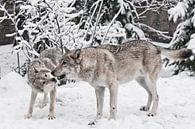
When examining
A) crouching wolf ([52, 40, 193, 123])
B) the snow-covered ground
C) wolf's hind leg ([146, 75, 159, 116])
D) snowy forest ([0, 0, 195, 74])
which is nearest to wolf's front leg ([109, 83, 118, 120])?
crouching wolf ([52, 40, 193, 123])

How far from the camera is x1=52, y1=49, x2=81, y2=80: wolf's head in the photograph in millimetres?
6766

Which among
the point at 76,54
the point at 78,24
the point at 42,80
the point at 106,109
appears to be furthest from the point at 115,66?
the point at 78,24

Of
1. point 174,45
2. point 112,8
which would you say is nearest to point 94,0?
point 112,8

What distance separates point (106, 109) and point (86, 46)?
5.34m

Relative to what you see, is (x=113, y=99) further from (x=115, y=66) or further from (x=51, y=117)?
(x=51, y=117)

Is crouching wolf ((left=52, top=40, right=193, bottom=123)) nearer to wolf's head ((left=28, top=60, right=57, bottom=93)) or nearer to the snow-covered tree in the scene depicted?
wolf's head ((left=28, top=60, right=57, bottom=93))

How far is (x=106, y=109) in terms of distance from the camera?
7910 millimetres

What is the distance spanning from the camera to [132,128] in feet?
21.8

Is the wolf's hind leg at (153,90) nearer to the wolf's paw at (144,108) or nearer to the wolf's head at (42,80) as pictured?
the wolf's paw at (144,108)

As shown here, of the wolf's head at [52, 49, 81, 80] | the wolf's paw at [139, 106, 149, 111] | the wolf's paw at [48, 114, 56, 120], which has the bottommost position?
the wolf's paw at [48, 114, 56, 120]

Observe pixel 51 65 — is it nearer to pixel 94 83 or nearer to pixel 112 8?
pixel 94 83

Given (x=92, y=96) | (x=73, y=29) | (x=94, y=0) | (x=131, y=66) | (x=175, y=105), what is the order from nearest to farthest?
(x=131, y=66) < (x=175, y=105) < (x=92, y=96) < (x=73, y=29) < (x=94, y=0)

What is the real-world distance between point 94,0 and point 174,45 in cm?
340

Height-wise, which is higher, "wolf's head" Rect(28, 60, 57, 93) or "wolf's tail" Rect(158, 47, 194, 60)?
"wolf's tail" Rect(158, 47, 194, 60)
